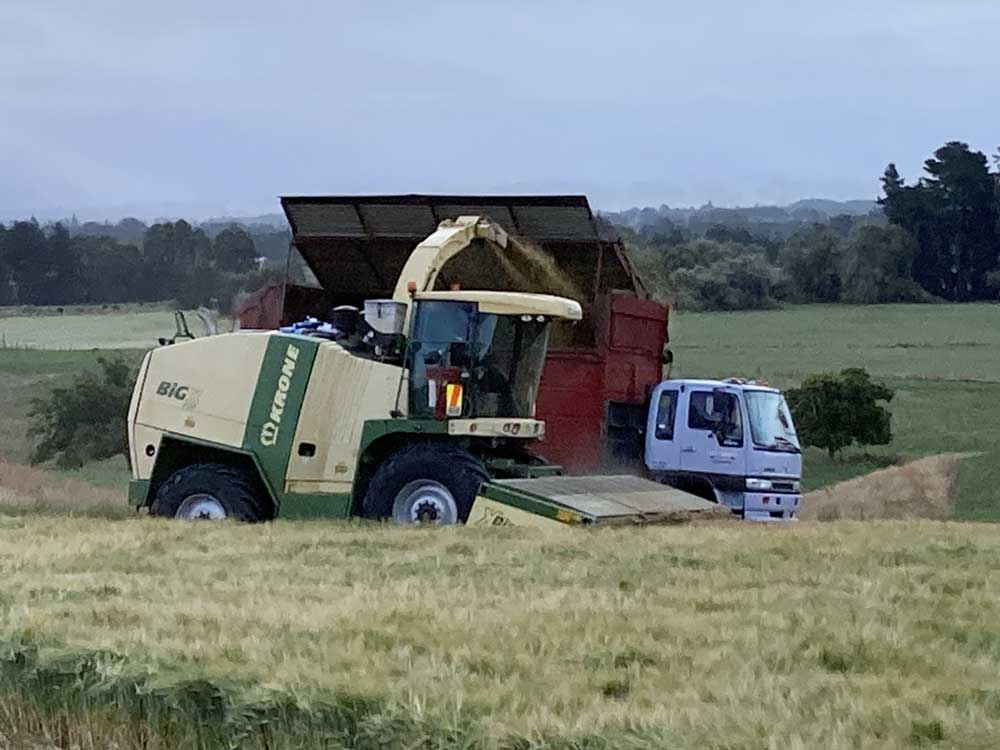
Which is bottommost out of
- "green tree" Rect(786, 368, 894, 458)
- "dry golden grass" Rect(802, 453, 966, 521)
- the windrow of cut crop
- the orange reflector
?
"dry golden grass" Rect(802, 453, 966, 521)

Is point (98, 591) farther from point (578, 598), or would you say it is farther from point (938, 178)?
point (938, 178)

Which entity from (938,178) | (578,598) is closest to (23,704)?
(578,598)

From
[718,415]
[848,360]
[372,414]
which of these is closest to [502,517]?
[372,414]

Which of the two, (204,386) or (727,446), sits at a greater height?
(204,386)

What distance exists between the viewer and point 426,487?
13961mm

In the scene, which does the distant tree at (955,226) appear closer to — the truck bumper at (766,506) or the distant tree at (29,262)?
the distant tree at (29,262)

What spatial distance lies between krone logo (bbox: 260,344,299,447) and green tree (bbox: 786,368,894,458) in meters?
23.7

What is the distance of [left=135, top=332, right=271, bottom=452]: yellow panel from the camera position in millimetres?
14625

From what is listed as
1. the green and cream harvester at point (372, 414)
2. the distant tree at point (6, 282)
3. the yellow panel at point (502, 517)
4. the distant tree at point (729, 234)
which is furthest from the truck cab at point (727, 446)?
→ the distant tree at point (729, 234)

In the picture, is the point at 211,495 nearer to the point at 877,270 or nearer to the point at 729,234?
the point at 877,270

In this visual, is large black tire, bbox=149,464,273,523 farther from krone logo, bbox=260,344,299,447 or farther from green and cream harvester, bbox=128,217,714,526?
krone logo, bbox=260,344,299,447

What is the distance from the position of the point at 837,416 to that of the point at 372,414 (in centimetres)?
2416

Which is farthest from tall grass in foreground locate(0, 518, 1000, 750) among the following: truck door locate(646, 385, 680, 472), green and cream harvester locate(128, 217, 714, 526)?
truck door locate(646, 385, 680, 472)

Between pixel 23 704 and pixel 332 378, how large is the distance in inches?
304
